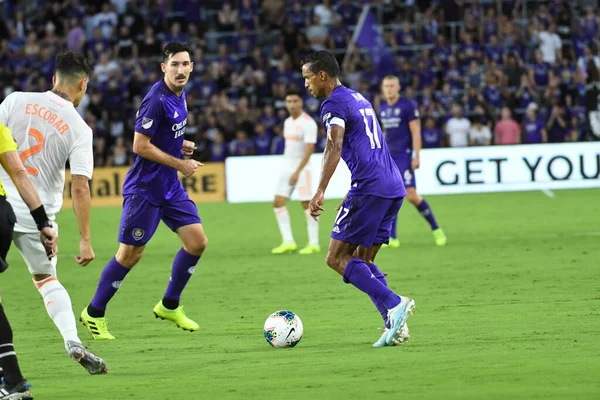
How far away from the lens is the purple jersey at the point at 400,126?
593 inches

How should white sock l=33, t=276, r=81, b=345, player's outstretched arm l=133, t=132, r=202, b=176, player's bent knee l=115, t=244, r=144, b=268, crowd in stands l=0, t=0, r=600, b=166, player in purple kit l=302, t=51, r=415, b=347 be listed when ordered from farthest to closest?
crowd in stands l=0, t=0, r=600, b=166, player's bent knee l=115, t=244, r=144, b=268, player's outstretched arm l=133, t=132, r=202, b=176, player in purple kit l=302, t=51, r=415, b=347, white sock l=33, t=276, r=81, b=345

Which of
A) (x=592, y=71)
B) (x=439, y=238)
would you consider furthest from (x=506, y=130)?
(x=439, y=238)

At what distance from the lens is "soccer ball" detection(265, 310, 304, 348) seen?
796 centimetres

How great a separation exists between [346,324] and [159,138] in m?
2.19

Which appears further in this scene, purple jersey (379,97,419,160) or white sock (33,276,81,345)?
purple jersey (379,97,419,160)

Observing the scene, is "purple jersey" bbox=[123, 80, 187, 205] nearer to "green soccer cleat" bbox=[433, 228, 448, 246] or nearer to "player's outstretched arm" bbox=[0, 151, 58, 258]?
"player's outstretched arm" bbox=[0, 151, 58, 258]

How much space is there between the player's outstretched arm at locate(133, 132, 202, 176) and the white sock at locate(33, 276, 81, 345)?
5.87 feet

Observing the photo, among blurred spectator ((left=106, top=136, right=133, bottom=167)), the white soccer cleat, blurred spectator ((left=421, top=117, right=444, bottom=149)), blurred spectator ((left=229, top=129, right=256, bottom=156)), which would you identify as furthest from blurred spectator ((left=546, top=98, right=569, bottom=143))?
the white soccer cleat

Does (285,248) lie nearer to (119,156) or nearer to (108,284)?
(108,284)

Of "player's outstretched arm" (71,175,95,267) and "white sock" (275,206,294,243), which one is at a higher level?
"player's outstretched arm" (71,175,95,267)

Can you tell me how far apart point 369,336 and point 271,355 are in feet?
3.38

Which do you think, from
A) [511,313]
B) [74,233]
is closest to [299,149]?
[74,233]

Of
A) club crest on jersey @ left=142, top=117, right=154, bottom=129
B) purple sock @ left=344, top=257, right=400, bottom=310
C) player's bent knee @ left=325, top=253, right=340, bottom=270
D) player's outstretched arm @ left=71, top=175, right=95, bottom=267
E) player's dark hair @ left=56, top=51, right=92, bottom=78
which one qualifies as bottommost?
purple sock @ left=344, top=257, right=400, bottom=310

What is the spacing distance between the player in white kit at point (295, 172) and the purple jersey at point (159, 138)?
19.3 ft
